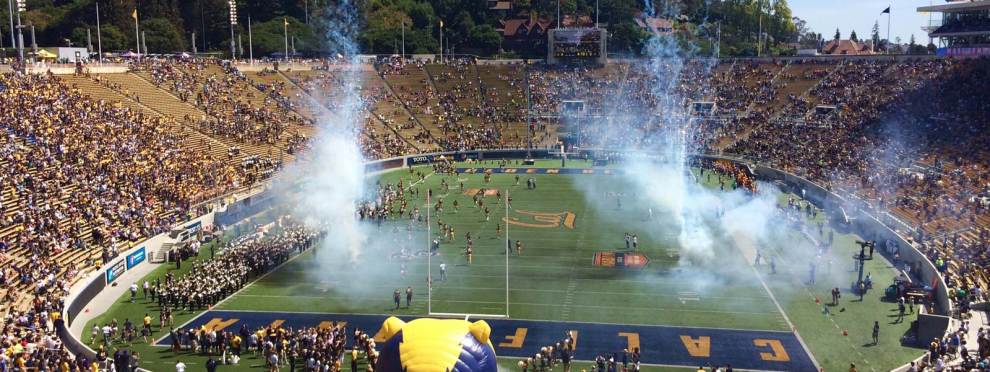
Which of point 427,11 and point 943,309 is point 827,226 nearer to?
point 943,309

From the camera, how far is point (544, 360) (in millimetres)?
24578

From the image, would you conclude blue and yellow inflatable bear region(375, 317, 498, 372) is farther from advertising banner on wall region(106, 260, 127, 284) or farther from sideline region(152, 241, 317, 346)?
advertising banner on wall region(106, 260, 127, 284)

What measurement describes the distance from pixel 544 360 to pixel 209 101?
43.4 m

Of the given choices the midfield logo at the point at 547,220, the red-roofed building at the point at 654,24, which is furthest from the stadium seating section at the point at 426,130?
the midfield logo at the point at 547,220

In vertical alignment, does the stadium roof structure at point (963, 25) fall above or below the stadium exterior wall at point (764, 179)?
above

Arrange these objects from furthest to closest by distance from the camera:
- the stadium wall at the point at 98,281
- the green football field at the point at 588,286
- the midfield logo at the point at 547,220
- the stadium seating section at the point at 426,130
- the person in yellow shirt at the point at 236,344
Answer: the midfield logo at the point at 547,220 < the stadium seating section at the point at 426,130 < the green football field at the point at 588,286 < the stadium wall at the point at 98,281 < the person in yellow shirt at the point at 236,344

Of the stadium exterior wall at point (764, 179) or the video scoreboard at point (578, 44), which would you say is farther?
the video scoreboard at point (578, 44)

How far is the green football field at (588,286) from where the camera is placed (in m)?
27.9

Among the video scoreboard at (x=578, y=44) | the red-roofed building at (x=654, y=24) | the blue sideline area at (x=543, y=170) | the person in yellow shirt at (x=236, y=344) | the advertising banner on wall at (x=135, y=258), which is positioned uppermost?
the red-roofed building at (x=654, y=24)

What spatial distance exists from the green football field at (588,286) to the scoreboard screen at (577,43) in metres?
44.0

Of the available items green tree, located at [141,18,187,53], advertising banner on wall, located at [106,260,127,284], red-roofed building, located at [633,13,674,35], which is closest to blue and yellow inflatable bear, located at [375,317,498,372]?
advertising banner on wall, located at [106,260,127,284]

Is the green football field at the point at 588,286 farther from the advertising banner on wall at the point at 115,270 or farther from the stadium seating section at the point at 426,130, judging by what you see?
the stadium seating section at the point at 426,130

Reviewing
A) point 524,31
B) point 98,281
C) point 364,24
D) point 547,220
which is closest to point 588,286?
point 547,220

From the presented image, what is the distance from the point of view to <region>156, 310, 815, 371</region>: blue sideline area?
2509 cm
